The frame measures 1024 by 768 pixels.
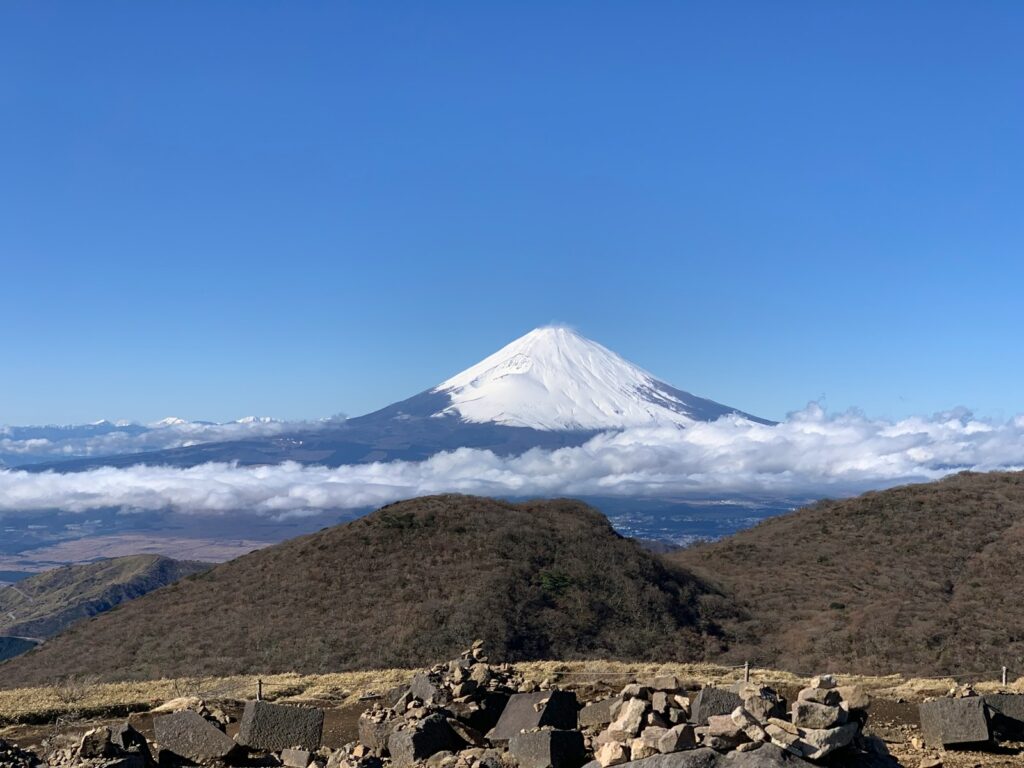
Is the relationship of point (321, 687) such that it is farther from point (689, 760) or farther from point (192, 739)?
point (689, 760)

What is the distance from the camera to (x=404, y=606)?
32.2 metres

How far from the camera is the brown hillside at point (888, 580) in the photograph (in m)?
29.3

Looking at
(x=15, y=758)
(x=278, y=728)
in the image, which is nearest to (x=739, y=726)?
(x=278, y=728)

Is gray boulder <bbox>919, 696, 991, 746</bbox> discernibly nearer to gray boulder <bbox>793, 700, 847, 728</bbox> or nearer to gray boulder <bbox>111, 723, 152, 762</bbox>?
gray boulder <bbox>793, 700, 847, 728</bbox>

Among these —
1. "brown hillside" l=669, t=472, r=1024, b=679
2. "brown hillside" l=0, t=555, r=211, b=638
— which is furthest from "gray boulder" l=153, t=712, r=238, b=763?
"brown hillside" l=0, t=555, r=211, b=638

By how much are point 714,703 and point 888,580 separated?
30.2 meters

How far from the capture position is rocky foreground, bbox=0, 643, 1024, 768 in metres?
8.24

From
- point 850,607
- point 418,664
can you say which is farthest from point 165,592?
point 850,607

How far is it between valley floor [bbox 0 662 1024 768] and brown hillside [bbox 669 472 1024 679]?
8.90 meters

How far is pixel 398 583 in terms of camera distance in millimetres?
34312

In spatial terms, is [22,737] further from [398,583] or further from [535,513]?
[535,513]

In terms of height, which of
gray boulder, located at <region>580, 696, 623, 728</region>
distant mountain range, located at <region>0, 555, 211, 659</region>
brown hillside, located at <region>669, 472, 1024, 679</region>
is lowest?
distant mountain range, located at <region>0, 555, 211, 659</region>

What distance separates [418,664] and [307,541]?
49.8ft

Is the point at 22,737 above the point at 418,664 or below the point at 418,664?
above
